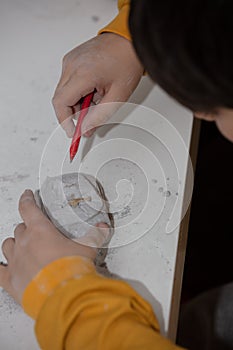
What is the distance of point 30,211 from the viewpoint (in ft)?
1.98

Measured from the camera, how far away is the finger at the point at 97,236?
59cm

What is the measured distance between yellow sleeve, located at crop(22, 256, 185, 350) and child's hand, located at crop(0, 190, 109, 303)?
2cm

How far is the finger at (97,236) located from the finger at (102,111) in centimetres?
12

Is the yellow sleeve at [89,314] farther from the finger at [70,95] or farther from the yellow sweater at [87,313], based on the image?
the finger at [70,95]

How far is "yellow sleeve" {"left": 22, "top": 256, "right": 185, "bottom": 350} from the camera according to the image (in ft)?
1.65

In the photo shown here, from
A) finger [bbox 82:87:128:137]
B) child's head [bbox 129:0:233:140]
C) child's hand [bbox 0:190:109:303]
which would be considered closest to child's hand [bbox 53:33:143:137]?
finger [bbox 82:87:128:137]

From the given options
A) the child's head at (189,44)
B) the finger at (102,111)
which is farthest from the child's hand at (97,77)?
the child's head at (189,44)

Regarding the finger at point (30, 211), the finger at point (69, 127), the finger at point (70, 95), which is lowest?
the finger at point (30, 211)

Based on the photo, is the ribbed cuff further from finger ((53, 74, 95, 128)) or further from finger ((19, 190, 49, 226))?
finger ((53, 74, 95, 128))

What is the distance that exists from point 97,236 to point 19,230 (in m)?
0.08

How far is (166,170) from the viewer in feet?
2.13

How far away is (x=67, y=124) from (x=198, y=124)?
161 mm

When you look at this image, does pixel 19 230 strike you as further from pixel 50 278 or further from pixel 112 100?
pixel 112 100

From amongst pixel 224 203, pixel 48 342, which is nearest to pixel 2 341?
pixel 48 342
